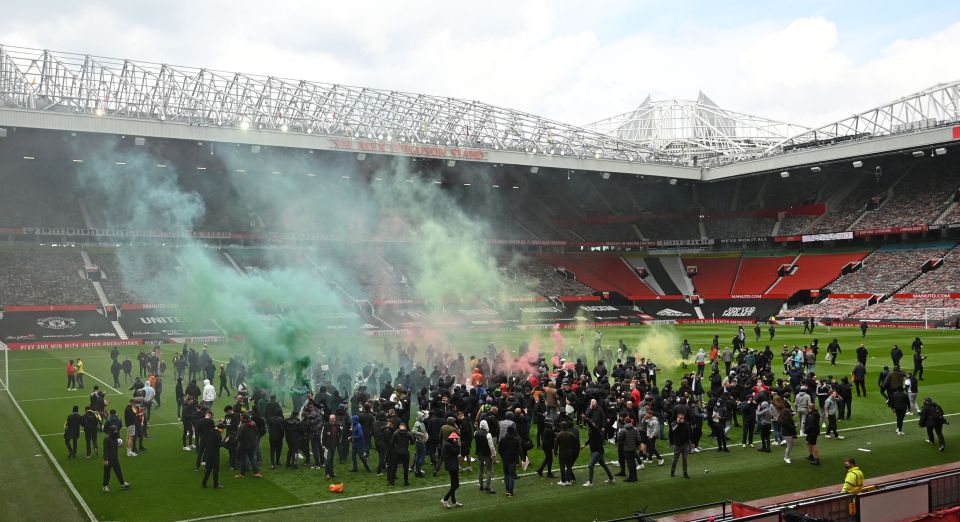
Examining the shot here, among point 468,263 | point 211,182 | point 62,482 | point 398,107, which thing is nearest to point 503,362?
point 62,482

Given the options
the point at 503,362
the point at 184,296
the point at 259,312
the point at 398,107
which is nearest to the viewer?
the point at 503,362

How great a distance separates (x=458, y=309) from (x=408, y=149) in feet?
57.9

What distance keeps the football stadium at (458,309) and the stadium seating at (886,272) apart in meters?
0.27

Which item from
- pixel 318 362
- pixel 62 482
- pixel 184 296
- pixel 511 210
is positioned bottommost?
pixel 62 482

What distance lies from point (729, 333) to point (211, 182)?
38.9 m

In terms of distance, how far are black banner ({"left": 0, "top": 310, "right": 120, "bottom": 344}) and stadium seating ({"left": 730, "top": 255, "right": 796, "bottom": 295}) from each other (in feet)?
157

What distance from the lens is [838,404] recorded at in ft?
64.2

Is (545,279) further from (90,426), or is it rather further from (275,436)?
(90,426)

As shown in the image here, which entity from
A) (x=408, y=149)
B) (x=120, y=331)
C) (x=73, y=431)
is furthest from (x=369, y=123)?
(x=73, y=431)

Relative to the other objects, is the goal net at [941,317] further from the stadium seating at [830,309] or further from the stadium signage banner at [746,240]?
the stadium signage banner at [746,240]

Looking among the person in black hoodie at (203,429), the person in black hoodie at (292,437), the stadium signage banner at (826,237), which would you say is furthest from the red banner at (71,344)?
the stadium signage banner at (826,237)

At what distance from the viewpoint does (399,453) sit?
1412 cm

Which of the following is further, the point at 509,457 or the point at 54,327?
the point at 54,327

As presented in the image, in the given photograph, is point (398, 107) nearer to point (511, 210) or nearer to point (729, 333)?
point (511, 210)
